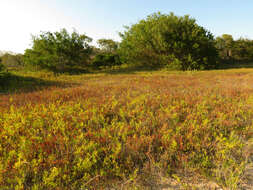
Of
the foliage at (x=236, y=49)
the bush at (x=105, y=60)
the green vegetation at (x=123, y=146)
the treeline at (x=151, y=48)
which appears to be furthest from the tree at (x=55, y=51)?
the foliage at (x=236, y=49)

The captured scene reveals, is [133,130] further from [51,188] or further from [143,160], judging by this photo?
[51,188]

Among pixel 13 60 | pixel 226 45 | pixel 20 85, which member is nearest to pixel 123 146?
pixel 20 85

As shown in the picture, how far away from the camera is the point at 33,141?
8.78 ft

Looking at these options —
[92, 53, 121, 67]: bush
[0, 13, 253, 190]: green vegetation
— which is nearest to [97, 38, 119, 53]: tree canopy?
[92, 53, 121, 67]: bush

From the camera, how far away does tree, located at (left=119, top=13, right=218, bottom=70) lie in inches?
843

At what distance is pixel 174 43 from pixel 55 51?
54.8ft

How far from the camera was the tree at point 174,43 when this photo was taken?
70.2 ft

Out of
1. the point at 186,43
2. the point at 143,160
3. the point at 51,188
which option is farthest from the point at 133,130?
the point at 186,43

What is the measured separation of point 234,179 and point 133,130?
172 centimetres

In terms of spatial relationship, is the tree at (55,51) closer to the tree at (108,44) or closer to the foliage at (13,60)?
the foliage at (13,60)

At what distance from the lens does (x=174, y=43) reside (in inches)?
837

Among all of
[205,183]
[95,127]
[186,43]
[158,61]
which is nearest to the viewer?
[205,183]

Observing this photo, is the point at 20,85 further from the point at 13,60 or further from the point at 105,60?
the point at 13,60

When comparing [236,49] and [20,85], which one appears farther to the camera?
[236,49]
